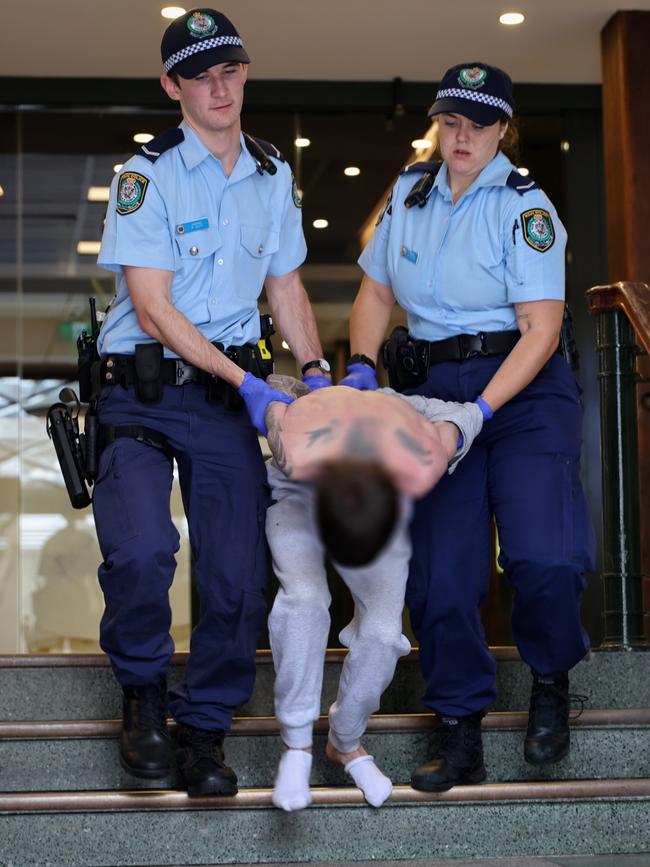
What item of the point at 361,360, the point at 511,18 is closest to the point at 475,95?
the point at 361,360

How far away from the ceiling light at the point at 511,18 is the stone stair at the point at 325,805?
3194 mm

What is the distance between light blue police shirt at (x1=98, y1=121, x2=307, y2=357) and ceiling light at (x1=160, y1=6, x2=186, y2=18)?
2.42 metres

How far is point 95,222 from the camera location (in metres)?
5.99

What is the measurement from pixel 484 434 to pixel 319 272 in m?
3.25

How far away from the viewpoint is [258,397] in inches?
90.0

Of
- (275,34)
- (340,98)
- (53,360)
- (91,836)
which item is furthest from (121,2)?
(91,836)

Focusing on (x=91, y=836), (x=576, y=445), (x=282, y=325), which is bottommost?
(x=91, y=836)

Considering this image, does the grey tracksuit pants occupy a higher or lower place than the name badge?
lower

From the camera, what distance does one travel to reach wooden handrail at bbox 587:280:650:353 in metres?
3.51

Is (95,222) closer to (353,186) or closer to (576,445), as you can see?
(353,186)

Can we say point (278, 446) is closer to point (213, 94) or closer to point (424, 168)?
point (213, 94)

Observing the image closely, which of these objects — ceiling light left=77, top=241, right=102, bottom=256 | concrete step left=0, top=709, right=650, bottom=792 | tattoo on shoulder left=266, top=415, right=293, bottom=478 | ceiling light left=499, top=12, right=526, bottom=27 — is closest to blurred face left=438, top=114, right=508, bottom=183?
tattoo on shoulder left=266, top=415, right=293, bottom=478

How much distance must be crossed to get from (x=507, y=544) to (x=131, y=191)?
44.2 inches

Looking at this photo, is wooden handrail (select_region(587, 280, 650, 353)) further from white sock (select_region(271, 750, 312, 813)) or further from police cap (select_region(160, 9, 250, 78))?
white sock (select_region(271, 750, 312, 813))
